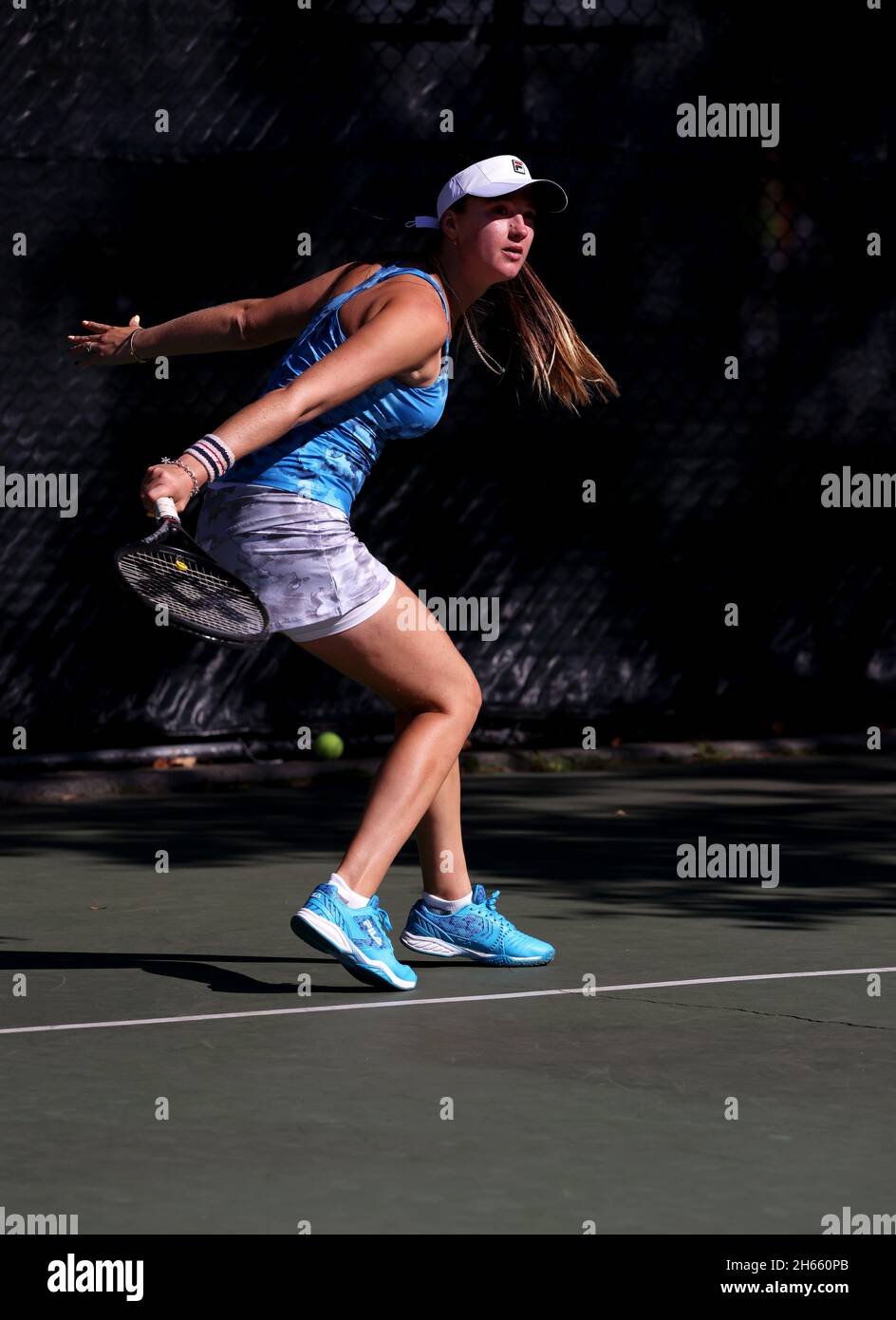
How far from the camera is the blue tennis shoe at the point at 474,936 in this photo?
671 centimetres

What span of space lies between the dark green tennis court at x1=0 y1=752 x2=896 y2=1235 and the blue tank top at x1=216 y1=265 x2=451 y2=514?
4.11ft

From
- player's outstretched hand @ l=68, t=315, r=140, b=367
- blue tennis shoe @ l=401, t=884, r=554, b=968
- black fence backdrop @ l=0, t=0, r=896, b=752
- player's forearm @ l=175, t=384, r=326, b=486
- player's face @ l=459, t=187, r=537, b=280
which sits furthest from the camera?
black fence backdrop @ l=0, t=0, r=896, b=752

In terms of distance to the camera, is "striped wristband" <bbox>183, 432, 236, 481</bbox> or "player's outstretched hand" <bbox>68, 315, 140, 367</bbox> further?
"player's outstretched hand" <bbox>68, 315, 140, 367</bbox>

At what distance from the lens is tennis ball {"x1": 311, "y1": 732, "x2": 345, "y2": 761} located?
444 inches

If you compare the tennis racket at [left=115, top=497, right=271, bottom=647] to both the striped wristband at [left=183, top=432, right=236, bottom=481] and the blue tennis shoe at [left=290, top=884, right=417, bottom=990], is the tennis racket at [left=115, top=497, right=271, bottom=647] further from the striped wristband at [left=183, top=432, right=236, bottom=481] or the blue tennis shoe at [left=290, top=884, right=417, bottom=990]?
the blue tennis shoe at [left=290, top=884, right=417, bottom=990]

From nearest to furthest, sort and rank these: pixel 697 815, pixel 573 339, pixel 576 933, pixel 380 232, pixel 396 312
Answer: pixel 396 312
pixel 573 339
pixel 576 933
pixel 697 815
pixel 380 232

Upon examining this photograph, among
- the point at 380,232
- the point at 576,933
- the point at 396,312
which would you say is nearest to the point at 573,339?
the point at 396,312

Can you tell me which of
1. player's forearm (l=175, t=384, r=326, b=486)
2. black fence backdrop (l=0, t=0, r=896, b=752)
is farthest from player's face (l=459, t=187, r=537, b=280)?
black fence backdrop (l=0, t=0, r=896, b=752)

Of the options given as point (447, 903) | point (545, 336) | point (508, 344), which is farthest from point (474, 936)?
point (508, 344)

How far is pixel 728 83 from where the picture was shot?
11.7 metres

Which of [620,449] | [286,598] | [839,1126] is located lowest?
[839,1126]

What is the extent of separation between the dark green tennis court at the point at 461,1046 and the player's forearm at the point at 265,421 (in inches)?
52.1

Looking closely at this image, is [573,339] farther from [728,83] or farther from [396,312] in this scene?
[728,83]

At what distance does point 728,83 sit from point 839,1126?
7.58m
